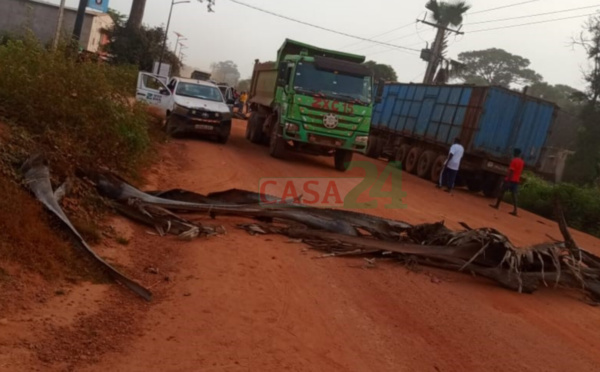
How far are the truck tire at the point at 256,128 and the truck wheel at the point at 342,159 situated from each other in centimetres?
399

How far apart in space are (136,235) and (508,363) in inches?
162

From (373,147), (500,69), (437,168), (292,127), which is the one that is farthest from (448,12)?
(500,69)

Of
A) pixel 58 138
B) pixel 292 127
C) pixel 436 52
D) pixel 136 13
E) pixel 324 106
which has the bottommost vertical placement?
pixel 58 138

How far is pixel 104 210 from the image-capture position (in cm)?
688

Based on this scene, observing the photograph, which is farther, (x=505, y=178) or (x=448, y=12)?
(x=448, y=12)

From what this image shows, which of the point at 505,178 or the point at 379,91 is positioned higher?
the point at 379,91

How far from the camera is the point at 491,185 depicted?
18422mm

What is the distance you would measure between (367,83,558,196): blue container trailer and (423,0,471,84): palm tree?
47.5ft

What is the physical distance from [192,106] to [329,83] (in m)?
3.98

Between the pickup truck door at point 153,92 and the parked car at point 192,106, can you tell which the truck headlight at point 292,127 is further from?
the pickup truck door at point 153,92

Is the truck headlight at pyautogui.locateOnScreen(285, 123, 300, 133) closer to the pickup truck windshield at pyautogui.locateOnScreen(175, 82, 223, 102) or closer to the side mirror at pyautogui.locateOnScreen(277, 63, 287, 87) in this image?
the side mirror at pyautogui.locateOnScreen(277, 63, 287, 87)

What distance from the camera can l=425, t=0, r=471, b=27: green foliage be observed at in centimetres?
3556

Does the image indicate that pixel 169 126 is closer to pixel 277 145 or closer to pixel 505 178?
pixel 277 145

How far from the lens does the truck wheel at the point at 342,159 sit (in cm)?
1550
